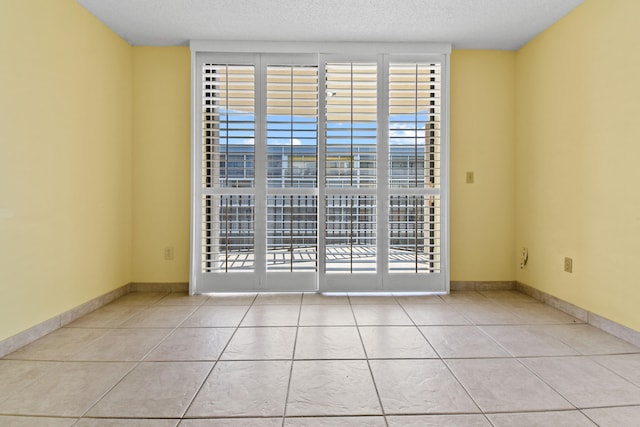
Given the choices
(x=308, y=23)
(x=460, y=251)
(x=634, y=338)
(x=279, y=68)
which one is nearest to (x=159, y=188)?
(x=279, y=68)

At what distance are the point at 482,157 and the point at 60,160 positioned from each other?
140 inches

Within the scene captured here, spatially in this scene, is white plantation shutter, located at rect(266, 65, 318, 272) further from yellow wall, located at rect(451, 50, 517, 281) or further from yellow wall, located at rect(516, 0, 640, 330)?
yellow wall, located at rect(516, 0, 640, 330)

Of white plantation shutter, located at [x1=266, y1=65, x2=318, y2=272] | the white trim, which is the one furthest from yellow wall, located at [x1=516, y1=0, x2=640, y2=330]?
white plantation shutter, located at [x1=266, y1=65, x2=318, y2=272]

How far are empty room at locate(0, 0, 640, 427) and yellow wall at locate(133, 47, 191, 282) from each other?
0.06 ft

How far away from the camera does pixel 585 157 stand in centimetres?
263

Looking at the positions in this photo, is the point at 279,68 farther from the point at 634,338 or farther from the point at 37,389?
the point at 634,338

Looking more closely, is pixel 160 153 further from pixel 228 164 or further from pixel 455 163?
pixel 455 163

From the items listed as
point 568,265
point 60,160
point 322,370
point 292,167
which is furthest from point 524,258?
point 60,160

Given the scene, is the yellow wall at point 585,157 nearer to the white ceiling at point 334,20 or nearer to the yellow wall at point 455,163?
the yellow wall at point 455,163

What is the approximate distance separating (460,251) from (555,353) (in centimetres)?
154

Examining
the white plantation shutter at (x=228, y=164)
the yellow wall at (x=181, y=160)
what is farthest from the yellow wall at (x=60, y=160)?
the white plantation shutter at (x=228, y=164)

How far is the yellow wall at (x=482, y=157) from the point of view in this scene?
3.51m

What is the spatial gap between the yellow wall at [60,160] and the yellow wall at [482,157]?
123 inches

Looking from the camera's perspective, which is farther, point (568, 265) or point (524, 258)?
point (524, 258)
